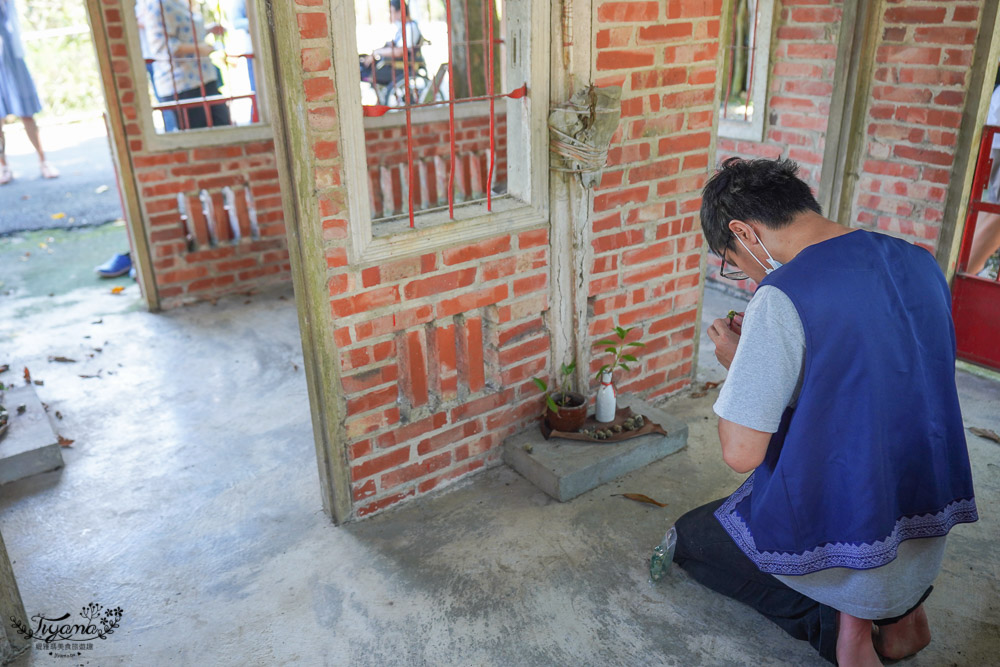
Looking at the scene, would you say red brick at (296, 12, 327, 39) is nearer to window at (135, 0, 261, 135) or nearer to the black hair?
the black hair

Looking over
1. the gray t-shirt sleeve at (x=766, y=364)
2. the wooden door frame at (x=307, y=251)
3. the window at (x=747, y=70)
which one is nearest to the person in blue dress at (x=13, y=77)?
the wooden door frame at (x=307, y=251)

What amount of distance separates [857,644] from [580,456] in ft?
4.18

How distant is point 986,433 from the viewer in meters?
3.51

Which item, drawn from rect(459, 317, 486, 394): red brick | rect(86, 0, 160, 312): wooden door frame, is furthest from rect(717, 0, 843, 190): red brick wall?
rect(86, 0, 160, 312): wooden door frame

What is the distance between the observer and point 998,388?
12.9ft

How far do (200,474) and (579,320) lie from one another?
180 cm

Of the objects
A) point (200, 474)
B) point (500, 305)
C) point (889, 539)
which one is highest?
point (500, 305)

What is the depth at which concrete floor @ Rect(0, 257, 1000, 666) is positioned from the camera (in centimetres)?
240

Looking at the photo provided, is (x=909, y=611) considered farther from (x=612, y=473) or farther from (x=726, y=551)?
(x=612, y=473)

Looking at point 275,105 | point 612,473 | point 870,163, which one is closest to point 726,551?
point 612,473

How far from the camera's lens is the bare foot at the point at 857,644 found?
2.14 meters

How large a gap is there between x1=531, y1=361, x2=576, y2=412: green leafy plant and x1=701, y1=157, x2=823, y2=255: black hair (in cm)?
128

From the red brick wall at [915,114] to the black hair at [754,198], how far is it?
2167 mm

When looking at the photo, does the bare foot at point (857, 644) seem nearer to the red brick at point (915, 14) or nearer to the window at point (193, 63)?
the red brick at point (915, 14)
